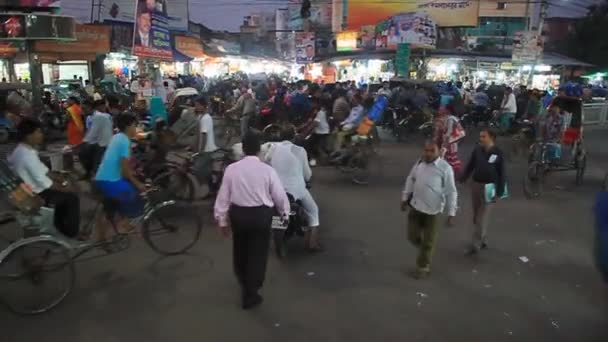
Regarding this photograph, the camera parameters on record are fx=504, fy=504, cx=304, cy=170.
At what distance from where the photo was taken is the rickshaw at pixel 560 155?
29.3 feet

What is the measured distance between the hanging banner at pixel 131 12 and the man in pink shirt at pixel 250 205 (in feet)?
81.6

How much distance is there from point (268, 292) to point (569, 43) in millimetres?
40869

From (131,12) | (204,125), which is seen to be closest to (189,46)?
(131,12)

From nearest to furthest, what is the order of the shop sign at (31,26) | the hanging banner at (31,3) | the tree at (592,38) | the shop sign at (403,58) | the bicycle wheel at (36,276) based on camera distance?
the bicycle wheel at (36,276)
the shop sign at (31,26)
the hanging banner at (31,3)
the shop sign at (403,58)
the tree at (592,38)

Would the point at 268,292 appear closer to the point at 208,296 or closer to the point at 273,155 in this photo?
the point at 208,296

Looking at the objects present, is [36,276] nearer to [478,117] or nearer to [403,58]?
[478,117]

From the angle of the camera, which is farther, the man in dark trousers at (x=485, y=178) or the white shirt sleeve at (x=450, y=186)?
the man in dark trousers at (x=485, y=178)

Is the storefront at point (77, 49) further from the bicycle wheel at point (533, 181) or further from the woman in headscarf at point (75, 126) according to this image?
the bicycle wheel at point (533, 181)

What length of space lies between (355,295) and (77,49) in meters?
19.1

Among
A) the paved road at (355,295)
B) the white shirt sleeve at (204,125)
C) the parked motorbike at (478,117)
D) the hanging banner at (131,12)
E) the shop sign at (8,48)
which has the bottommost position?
the paved road at (355,295)

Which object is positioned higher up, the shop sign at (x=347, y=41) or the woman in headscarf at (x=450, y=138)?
the shop sign at (x=347, y=41)

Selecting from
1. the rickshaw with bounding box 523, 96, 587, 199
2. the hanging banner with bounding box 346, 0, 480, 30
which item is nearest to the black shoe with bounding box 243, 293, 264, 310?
the rickshaw with bounding box 523, 96, 587, 199

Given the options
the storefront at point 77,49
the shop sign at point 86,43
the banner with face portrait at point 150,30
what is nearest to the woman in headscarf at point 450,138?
the banner with face portrait at point 150,30

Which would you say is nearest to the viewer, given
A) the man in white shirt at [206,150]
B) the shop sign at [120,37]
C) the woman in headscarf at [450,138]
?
the man in white shirt at [206,150]
